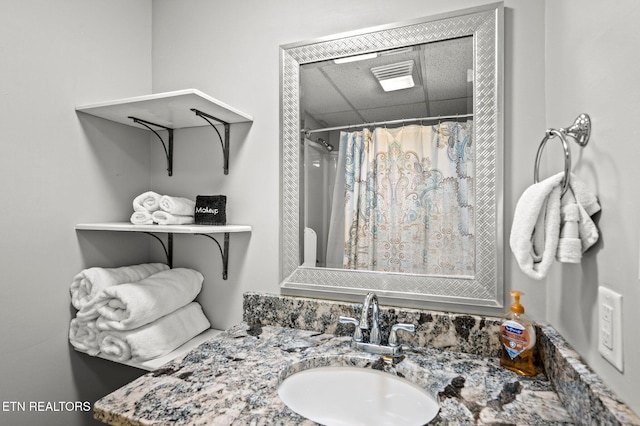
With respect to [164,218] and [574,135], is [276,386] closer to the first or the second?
[164,218]

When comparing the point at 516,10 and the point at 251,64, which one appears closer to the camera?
the point at 516,10

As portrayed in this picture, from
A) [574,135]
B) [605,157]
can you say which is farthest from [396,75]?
[605,157]

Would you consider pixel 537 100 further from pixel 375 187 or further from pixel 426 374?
pixel 426 374

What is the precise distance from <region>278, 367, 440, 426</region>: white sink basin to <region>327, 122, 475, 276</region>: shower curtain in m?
0.36

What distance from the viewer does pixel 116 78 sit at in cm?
142

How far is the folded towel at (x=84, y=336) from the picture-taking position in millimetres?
1195

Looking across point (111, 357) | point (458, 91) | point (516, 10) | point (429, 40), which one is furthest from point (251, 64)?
point (111, 357)

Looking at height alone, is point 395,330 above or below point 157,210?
below

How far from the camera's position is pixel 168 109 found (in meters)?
1.25

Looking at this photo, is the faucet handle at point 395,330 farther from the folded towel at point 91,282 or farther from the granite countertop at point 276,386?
the folded towel at point 91,282

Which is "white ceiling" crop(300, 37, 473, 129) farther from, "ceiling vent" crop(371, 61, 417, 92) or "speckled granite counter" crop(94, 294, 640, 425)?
"speckled granite counter" crop(94, 294, 640, 425)

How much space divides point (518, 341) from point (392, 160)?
0.66 metres

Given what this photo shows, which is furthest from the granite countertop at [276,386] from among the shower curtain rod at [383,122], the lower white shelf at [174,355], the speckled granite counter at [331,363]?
the shower curtain rod at [383,122]

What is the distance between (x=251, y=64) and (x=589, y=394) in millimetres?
1456
